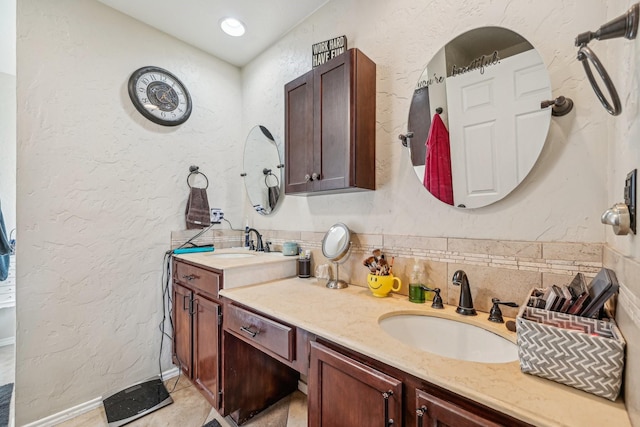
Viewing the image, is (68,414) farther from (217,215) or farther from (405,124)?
(405,124)

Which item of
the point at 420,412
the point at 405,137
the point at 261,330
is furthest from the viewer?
the point at 405,137

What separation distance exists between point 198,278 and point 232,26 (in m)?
1.88

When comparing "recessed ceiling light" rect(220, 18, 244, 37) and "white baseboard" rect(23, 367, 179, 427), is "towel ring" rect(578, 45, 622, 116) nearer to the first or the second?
"recessed ceiling light" rect(220, 18, 244, 37)

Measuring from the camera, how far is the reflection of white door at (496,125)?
1051mm

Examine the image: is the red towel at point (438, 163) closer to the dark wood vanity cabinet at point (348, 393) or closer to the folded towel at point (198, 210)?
the dark wood vanity cabinet at point (348, 393)


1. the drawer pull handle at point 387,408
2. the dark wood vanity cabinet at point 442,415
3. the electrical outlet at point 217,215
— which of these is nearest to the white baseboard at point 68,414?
the electrical outlet at point 217,215

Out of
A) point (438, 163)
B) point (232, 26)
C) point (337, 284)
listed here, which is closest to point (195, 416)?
point (337, 284)

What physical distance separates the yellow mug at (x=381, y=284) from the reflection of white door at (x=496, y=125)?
1.60ft

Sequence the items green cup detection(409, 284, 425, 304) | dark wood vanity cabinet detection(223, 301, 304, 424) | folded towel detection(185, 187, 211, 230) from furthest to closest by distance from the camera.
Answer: folded towel detection(185, 187, 211, 230) < green cup detection(409, 284, 425, 304) < dark wood vanity cabinet detection(223, 301, 304, 424)

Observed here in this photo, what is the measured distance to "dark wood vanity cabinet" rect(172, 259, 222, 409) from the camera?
1.56 m

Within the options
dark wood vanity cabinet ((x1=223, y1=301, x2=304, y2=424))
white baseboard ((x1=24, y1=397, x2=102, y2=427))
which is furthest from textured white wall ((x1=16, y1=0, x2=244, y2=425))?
dark wood vanity cabinet ((x1=223, y1=301, x2=304, y2=424))

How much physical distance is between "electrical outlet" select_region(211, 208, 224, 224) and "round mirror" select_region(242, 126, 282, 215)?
288mm

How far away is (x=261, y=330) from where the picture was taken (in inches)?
48.9

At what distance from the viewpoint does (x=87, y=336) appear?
178 centimetres
